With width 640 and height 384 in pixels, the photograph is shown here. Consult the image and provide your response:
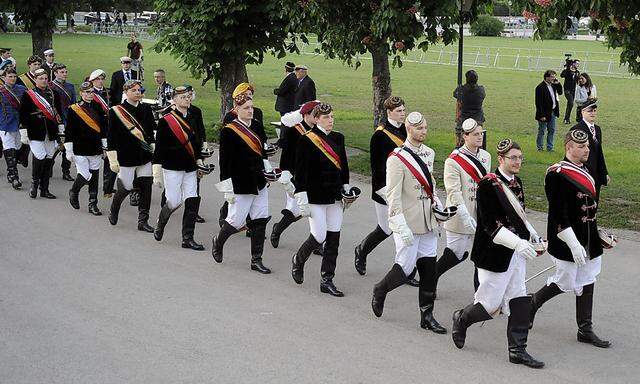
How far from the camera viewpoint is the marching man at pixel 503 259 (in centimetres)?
797

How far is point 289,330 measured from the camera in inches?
345

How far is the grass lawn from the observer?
54.7 ft

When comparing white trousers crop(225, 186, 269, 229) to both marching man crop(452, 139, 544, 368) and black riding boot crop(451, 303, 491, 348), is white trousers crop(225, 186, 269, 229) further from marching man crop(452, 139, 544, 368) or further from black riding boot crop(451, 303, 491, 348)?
marching man crop(452, 139, 544, 368)

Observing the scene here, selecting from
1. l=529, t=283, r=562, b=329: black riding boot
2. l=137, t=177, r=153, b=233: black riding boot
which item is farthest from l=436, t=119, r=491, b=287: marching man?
l=137, t=177, r=153, b=233: black riding boot

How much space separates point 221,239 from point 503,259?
397cm

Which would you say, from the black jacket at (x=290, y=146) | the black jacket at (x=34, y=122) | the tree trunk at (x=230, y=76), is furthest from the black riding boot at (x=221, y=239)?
the tree trunk at (x=230, y=76)

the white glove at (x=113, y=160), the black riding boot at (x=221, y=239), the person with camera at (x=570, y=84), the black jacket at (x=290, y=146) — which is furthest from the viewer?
the person with camera at (x=570, y=84)

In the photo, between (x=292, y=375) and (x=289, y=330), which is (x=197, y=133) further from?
(x=292, y=375)

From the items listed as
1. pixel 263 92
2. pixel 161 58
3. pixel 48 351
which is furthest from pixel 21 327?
pixel 161 58

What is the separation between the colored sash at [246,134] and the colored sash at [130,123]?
7.63 feet

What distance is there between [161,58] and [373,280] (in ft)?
138

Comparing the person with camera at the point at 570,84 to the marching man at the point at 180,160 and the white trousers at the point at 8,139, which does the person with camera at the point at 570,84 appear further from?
the marching man at the point at 180,160

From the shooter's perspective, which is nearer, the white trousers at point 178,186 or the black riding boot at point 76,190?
the white trousers at point 178,186

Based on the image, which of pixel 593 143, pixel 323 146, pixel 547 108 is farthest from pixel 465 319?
pixel 547 108
